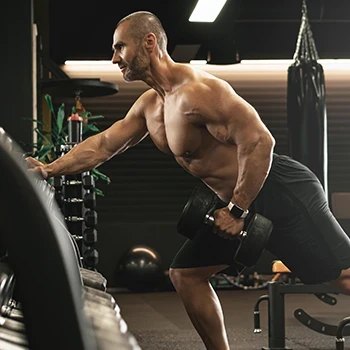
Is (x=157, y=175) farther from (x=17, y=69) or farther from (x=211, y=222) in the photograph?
(x=211, y=222)

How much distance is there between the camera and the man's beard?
2637mm

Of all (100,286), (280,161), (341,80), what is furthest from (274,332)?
(341,80)

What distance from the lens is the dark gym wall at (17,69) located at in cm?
544

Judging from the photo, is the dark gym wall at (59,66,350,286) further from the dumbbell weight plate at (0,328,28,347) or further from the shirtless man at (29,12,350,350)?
the dumbbell weight plate at (0,328,28,347)

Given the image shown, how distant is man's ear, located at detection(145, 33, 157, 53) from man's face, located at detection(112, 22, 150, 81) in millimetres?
22

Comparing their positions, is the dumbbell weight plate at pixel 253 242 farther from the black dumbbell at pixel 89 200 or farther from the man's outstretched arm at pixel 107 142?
the black dumbbell at pixel 89 200

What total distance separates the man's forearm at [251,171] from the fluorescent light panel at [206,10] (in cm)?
392

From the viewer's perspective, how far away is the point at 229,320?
5.32m

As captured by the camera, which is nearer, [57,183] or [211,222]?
[211,222]

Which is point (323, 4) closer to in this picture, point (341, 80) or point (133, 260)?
point (341, 80)

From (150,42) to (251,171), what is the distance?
22.9 inches

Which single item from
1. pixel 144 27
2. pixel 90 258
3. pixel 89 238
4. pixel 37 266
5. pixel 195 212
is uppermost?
pixel 144 27

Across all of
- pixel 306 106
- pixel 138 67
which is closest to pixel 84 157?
pixel 138 67

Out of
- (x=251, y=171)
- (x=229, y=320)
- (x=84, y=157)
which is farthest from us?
(x=229, y=320)
